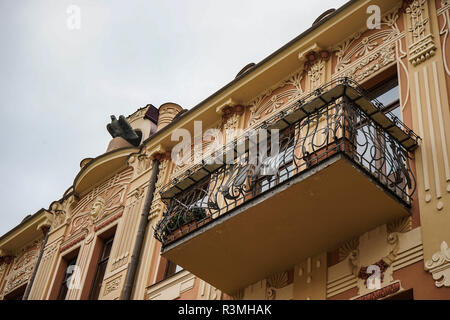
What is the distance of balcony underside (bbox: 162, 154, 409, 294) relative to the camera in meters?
8.34

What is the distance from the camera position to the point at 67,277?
48.8 feet

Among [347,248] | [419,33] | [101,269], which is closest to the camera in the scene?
[347,248]

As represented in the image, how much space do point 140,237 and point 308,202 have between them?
4.91 m

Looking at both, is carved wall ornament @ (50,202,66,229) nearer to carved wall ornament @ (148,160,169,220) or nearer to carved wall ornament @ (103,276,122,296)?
carved wall ornament @ (148,160,169,220)

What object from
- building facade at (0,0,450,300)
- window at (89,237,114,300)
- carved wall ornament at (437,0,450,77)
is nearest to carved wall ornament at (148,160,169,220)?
building facade at (0,0,450,300)

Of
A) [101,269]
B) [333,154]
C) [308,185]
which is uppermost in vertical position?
[101,269]

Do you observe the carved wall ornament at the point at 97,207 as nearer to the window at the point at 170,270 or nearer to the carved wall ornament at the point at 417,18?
the window at the point at 170,270

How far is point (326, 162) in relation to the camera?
827cm

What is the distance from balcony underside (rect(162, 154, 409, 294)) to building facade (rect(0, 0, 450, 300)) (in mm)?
18

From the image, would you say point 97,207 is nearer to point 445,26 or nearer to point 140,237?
point 140,237

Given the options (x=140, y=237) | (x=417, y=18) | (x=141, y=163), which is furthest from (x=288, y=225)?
(x=141, y=163)

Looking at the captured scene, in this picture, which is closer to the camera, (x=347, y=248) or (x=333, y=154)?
(x=333, y=154)

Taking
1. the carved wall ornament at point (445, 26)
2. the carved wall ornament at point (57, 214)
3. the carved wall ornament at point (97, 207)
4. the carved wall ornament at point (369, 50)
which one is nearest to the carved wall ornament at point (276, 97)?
the carved wall ornament at point (369, 50)

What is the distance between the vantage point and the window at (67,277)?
14633 millimetres
